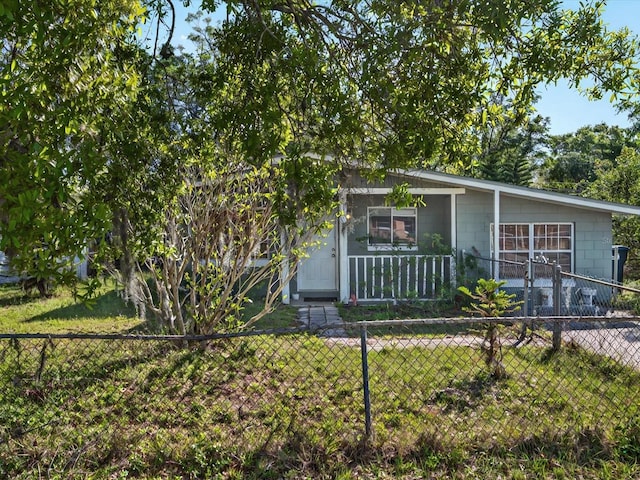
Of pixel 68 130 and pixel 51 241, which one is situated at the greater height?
pixel 68 130

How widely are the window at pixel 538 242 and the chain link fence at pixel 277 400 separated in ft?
17.9

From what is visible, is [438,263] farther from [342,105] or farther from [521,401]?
[342,105]

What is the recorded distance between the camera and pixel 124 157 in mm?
3994

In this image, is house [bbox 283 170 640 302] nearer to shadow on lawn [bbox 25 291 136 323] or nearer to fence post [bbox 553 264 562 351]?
shadow on lawn [bbox 25 291 136 323]

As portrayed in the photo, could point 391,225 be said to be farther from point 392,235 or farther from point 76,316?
point 76,316

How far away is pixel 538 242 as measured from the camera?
12.1m

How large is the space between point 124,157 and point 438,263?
8904mm

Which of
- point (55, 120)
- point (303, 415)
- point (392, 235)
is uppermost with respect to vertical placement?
point (55, 120)

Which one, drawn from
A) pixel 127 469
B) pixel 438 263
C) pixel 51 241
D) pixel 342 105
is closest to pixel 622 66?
pixel 342 105

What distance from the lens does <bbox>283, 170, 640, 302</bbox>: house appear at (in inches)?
447

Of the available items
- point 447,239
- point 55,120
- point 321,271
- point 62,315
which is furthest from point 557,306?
point 62,315

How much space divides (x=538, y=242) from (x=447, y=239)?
2.13 meters

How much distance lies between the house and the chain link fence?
467 centimetres

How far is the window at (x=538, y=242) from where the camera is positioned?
11992 mm
